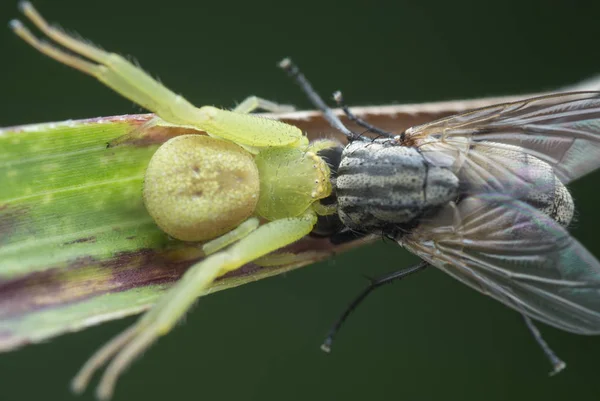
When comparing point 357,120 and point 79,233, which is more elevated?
point 79,233

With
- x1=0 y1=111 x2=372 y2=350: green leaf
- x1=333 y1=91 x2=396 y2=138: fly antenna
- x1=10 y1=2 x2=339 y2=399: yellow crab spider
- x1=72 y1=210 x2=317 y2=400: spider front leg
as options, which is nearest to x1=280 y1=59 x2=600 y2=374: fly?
x1=333 y1=91 x2=396 y2=138: fly antenna

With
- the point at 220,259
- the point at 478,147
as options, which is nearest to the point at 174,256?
the point at 220,259

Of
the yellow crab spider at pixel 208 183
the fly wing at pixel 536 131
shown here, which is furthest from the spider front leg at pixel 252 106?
the fly wing at pixel 536 131

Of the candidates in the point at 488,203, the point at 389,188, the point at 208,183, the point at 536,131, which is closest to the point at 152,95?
the point at 208,183

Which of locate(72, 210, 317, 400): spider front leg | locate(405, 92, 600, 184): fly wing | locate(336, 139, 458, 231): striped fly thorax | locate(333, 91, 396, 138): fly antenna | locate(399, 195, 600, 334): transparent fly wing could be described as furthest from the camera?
locate(333, 91, 396, 138): fly antenna

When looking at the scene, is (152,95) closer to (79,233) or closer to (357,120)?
(79,233)

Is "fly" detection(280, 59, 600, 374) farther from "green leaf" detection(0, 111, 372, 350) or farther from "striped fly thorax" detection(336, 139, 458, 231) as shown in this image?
"green leaf" detection(0, 111, 372, 350)

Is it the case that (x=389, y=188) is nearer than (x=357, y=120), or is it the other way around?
(x=389, y=188)
